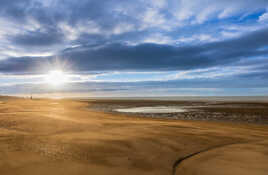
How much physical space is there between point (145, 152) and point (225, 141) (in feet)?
10.8

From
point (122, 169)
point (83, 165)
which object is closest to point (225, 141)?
point (122, 169)

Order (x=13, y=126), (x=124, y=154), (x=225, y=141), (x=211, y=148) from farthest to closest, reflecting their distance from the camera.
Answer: (x=13, y=126) → (x=225, y=141) → (x=211, y=148) → (x=124, y=154)

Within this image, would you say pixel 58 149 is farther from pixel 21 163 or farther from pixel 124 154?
pixel 124 154

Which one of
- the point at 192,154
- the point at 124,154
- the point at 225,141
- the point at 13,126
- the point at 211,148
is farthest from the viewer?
the point at 13,126

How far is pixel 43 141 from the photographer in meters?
5.39

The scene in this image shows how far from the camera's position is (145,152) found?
5.00 meters

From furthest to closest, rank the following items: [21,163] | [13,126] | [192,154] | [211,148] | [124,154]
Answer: [13,126], [211,148], [192,154], [124,154], [21,163]

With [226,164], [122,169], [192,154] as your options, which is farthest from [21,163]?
[226,164]

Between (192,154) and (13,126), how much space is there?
662 centimetres

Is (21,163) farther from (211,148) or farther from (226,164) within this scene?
(211,148)

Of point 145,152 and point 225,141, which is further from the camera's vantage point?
point 225,141

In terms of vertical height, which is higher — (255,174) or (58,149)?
(58,149)

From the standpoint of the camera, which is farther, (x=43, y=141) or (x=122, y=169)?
(x=43, y=141)

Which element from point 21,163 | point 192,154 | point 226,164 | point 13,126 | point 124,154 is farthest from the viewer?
point 13,126
